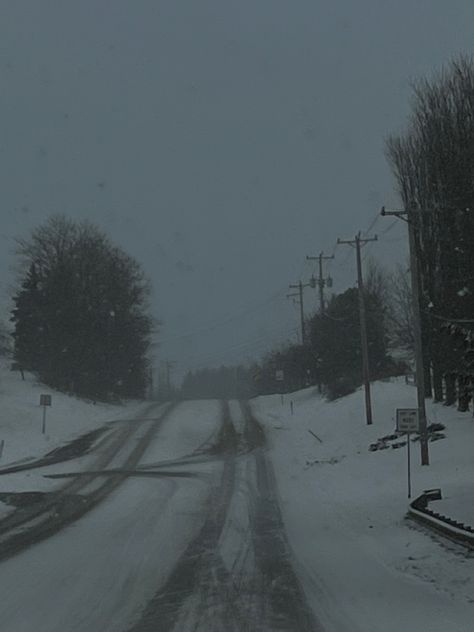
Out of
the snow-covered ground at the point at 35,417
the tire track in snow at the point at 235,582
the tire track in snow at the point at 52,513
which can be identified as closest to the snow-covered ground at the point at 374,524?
the tire track in snow at the point at 235,582

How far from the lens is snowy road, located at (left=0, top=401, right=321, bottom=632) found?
30.3ft

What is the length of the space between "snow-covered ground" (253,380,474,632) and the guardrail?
21 cm

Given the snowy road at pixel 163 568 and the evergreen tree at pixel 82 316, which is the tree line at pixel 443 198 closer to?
the snowy road at pixel 163 568

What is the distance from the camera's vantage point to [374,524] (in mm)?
17859

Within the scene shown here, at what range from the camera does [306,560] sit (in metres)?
13.3

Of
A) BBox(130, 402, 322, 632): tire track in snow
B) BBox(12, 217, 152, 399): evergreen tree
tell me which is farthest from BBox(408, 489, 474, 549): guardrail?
BBox(12, 217, 152, 399): evergreen tree

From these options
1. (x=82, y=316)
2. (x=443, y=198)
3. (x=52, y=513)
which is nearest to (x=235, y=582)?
(x=52, y=513)

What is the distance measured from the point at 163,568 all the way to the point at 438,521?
598 cm

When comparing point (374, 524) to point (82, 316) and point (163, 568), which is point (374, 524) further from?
point (82, 316)

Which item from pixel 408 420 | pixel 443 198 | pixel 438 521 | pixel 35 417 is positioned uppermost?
pixel 443 198

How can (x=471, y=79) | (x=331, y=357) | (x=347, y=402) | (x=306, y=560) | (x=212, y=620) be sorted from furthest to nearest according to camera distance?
(x=331, y=357) → (x=347, y=402) → (x=471, y=79) → (x=306, y=560) → (x=212, y=620)

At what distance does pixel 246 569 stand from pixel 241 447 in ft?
90.1

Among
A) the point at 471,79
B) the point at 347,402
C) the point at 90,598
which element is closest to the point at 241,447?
the point at 347,402

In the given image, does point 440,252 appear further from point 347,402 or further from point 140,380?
point 140,380
